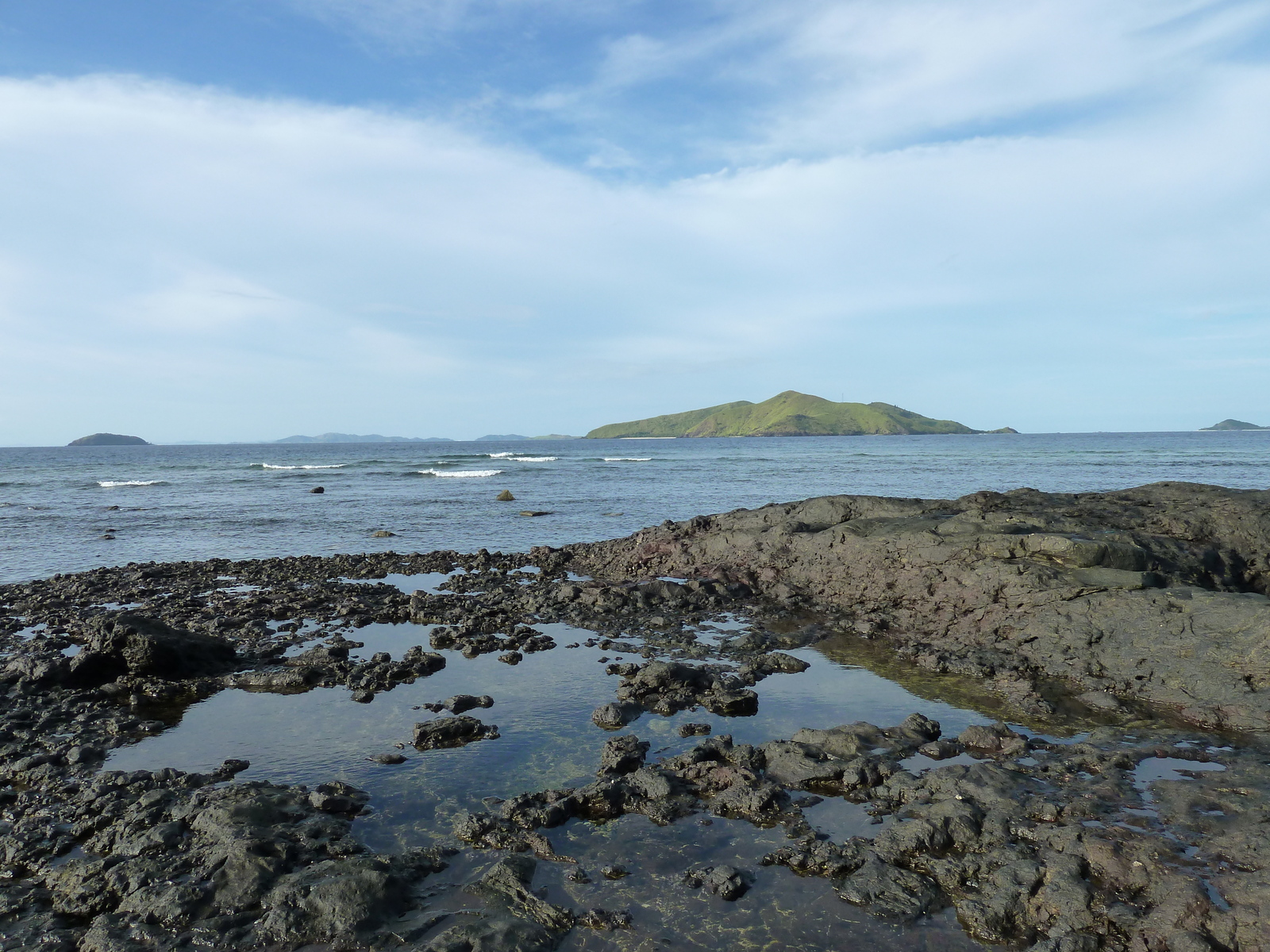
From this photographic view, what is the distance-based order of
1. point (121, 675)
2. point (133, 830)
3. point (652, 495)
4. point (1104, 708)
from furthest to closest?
1. point (652, 495)
2. point (121, 675)
3. point (1104, 708)
4. point (133, 830)

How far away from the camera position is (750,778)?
8.76 m

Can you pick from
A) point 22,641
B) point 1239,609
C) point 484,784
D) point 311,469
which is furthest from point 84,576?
point 311,469

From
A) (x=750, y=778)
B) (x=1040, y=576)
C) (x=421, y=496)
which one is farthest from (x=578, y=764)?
(x=421, y=496)

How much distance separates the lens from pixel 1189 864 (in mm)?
6770

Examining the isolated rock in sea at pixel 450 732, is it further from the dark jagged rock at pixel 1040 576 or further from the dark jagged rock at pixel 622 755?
the dark jagged rock at pixel 1040 576

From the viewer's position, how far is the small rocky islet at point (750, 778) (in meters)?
6.41

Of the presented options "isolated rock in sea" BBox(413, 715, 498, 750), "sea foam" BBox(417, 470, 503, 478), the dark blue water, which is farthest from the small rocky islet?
"sea foam" BBox(417, 470, 503, 478)

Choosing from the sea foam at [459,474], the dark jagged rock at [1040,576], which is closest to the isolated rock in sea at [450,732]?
the dark jagged rock at [1040,576]

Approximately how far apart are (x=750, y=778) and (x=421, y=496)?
151 ft

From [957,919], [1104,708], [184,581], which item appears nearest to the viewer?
[957,919]

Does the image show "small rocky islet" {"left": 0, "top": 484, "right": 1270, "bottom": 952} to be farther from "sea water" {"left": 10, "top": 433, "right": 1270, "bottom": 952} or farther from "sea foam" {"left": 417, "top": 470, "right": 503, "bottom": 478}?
"sea foam" {"left": 417, "top": 470, "right": 503, "bottom": 478}

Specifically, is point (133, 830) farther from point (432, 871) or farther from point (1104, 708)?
point (1104, 708)

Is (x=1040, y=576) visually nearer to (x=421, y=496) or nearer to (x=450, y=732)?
(x=450, y=732)

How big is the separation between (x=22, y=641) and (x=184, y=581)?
664 cm
